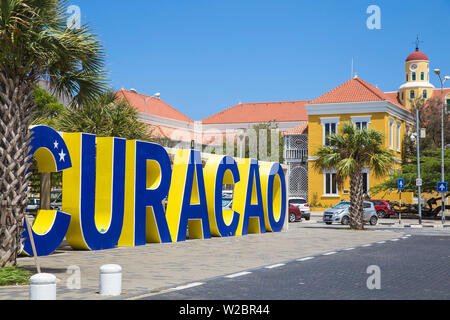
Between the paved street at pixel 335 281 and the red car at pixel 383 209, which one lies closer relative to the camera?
the paved street at pixel 335 281

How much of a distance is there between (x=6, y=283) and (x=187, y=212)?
11840 millimetres

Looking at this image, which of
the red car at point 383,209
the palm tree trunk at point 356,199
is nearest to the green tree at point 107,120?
the palm tree trunk at point 356,199

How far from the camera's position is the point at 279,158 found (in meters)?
65.5

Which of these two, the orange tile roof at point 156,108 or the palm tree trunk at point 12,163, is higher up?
the orange tile roof at point 156,108

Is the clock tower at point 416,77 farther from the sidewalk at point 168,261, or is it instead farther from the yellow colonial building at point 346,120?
the sidewalk at point 168,261

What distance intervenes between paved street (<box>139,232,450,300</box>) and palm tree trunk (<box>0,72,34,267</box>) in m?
3.67

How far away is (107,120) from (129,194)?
10.8 metres

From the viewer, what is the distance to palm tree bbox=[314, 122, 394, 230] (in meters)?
30.9

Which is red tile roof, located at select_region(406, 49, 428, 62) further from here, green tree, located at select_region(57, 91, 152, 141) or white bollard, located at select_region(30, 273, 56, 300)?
white bollard, located at select_region(30, 273, 56, 300)

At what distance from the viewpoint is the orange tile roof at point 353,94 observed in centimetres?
5872

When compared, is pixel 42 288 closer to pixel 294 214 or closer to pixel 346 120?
pixel 294 214

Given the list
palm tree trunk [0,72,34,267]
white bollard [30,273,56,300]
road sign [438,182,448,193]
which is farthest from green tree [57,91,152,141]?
white bollard [30,273,56,300]

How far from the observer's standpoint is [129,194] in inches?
771
